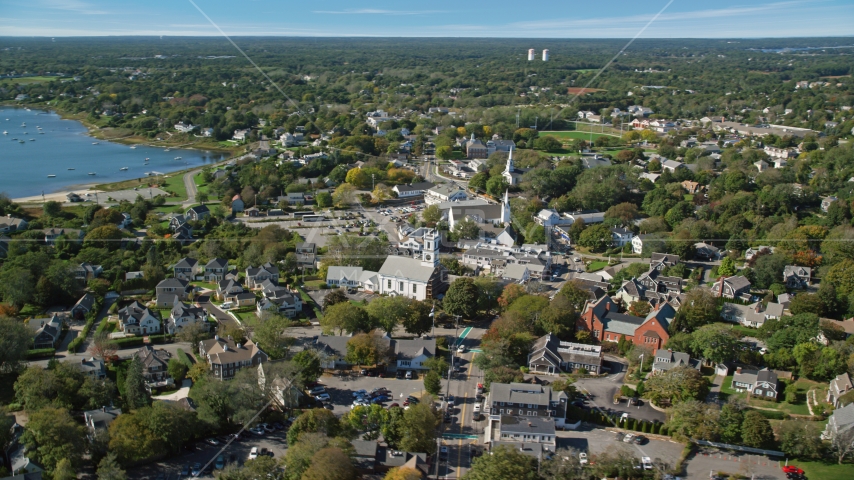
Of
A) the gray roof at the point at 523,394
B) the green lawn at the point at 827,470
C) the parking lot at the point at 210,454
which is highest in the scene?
the gray roof at the point at 523,394

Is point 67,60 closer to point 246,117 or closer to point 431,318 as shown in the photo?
point 246,117

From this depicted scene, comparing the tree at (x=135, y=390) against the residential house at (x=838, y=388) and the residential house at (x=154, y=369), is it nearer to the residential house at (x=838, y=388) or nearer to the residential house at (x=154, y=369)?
the residential house at (x=154, y=369)

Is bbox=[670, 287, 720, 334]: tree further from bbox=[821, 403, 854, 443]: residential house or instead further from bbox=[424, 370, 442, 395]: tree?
bbox=[424, 370, 442, 395]: tree

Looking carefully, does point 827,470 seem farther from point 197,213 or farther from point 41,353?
point 197,213

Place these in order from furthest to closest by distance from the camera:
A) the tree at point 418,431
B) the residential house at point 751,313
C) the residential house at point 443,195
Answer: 1. the residential house at point 443,195
2. the residential house at point 751,313
3. the tree at point 418,431

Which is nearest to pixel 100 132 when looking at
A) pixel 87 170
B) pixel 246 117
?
pixel 246 117

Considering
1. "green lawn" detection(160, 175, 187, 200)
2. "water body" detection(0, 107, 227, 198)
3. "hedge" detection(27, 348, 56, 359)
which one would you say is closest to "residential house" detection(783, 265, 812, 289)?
"hedge" detection(27, 348, 56, 359)

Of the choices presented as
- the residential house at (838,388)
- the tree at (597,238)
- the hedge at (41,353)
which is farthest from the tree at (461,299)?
the hedge at (41,353)
